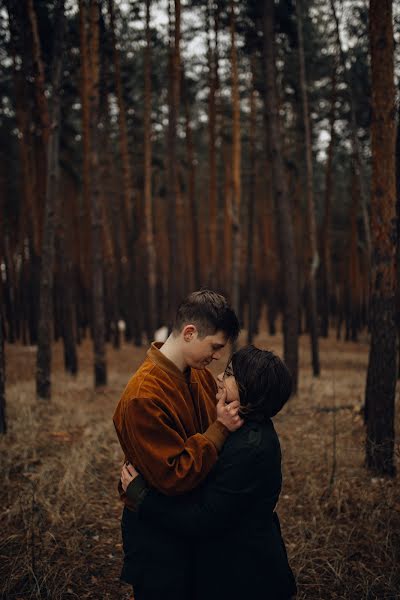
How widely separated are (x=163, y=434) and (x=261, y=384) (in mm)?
482

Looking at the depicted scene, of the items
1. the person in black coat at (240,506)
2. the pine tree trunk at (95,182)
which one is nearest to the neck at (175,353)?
the person in black coat at (240,506)

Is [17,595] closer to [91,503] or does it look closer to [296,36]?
[91,503]

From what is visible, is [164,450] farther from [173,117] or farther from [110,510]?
[173,117]

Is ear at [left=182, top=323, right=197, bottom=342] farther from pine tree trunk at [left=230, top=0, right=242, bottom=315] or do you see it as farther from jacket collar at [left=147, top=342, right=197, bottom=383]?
pine tree trunk at [left=230, top=0, right=242, bottom=315]

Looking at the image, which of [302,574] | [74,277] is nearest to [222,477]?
[302,574]

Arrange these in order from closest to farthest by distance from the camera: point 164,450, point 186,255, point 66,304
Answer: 1. point 164,450
2. point 66,304
3. point 186,255

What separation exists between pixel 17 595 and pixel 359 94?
16044 mm

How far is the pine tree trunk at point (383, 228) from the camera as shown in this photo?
5.03m

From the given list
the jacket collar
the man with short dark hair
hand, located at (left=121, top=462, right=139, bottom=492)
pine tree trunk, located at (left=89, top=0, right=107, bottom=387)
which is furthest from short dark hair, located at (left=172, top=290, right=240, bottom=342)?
pine tree trunk, located at (left=89, top=0, right=107, bottom=387)

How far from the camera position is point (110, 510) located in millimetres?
4715

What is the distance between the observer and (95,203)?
1041 centimetres

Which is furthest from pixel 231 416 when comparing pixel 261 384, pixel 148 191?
pixel 148 191

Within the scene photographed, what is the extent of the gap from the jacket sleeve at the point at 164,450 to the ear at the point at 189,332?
0.37 metres

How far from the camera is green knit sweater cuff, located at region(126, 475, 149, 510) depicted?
6.64 ft
